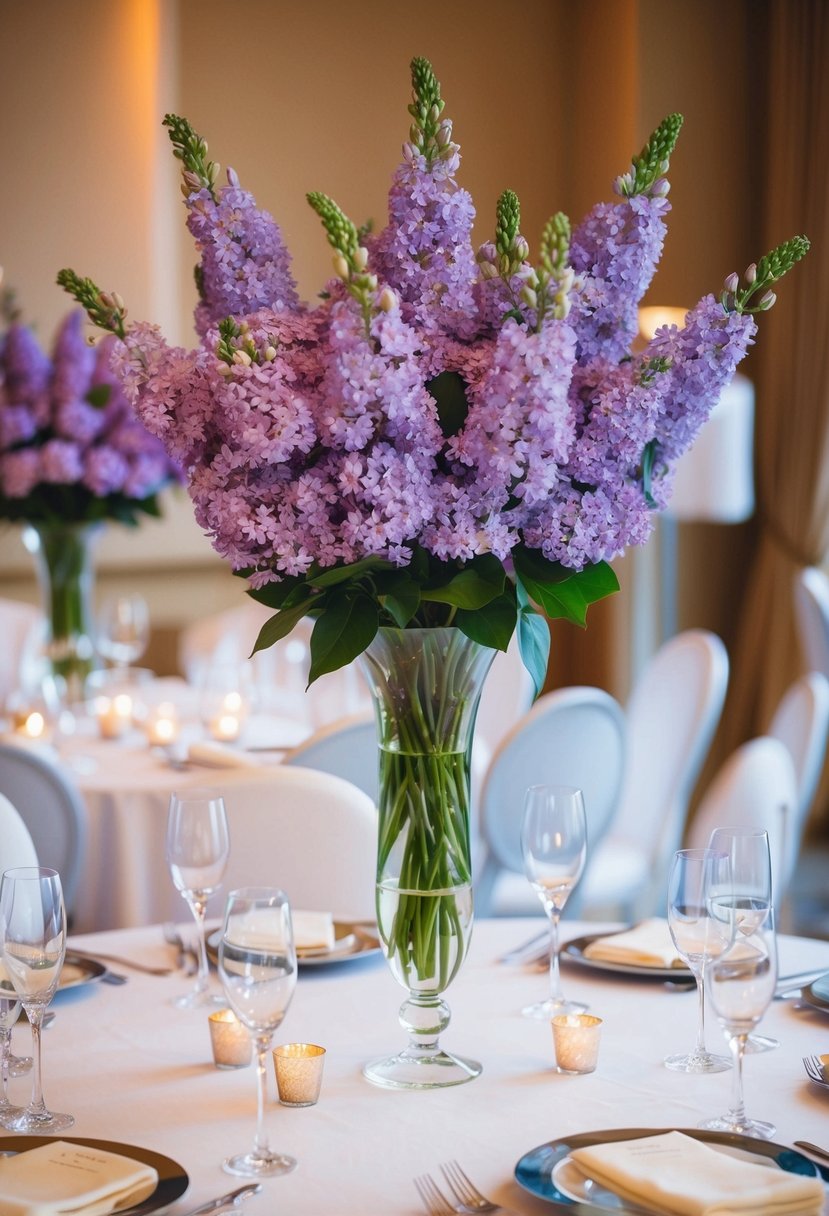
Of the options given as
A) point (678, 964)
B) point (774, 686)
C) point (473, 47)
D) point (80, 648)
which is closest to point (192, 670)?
point (80, 648)

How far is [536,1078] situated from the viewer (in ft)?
4.59

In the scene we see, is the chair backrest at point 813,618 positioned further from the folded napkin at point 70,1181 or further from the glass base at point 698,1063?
the folded napkin at point 70,1181

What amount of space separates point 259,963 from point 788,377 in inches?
199

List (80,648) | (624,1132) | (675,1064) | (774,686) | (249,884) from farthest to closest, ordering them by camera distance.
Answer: (774,686)
(80,648)
(249,884)
(675,1064)
(624,1132)

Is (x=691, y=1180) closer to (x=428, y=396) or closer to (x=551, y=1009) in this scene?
(x=551, y=1009)

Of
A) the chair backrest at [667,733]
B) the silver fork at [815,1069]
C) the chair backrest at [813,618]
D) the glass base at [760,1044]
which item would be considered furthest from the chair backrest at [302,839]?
the chair backrest at [813,618]

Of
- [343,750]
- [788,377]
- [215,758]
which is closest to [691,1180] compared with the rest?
[343,750]

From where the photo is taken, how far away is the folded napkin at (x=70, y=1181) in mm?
1069

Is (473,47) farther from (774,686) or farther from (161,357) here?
(161,357)

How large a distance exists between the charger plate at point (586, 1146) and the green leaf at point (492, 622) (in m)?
0.44

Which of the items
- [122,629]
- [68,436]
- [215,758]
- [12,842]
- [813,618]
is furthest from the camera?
[813,618]

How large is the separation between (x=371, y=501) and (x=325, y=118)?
16.7 feet

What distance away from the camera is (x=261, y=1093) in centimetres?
117

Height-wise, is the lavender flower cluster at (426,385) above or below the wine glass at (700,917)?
above
